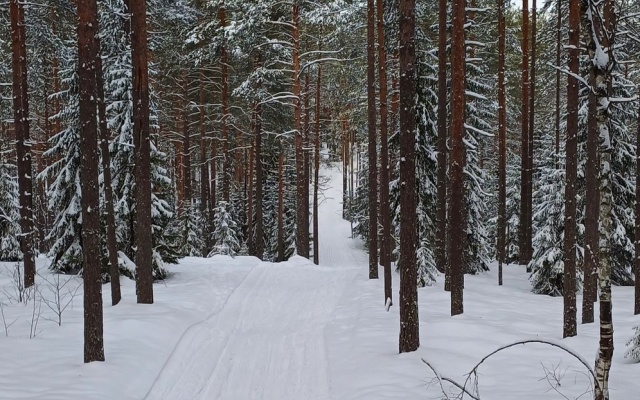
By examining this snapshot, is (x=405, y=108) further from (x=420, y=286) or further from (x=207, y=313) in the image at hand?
(x=420, y=286)

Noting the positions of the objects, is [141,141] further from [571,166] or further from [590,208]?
[590,208]

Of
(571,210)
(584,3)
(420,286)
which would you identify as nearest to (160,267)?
(420,286)

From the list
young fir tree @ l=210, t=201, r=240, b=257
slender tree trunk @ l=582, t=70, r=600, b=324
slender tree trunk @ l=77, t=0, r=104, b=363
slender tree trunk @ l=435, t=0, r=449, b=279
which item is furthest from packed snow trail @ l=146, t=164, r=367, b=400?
young fir tree @ l=210, t=201, r=240, b=257

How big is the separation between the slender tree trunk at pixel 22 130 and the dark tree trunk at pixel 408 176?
11363 millimetres

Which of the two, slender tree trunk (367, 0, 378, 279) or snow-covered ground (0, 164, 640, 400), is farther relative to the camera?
slender tree trunk (367, 0, 378, 279)

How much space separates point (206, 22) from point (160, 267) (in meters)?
14.3

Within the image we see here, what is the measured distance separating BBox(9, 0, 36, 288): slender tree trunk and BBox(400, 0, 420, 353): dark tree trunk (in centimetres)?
1136

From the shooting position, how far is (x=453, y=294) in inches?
455

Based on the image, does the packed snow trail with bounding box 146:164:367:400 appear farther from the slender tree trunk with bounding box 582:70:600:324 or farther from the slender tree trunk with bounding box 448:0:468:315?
the slender tree trunk with bounding box 582:70:600:324

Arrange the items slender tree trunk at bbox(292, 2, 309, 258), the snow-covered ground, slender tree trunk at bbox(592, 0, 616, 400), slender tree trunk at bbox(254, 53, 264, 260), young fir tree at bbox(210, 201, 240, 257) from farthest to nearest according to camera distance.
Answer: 1. young fir tree at bbox(210, 201, 240, 257)
2. slender tree trunk at bbox(254, 53, 264, 260)
3. slender tree trunk at bbox(292, 2, 309, 258)
4. the snow-covered ground
5. slender tree trunk at bbox(592, 0, 616, 400)

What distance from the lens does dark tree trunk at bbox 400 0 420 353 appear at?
822 cm

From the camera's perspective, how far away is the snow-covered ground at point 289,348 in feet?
23.3

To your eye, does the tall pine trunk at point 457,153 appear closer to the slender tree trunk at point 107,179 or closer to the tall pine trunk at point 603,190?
the tall pine trunk at point 603,190

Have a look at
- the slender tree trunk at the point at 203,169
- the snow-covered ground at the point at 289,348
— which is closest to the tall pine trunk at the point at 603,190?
the snow-covered ground at the point at 289,348
